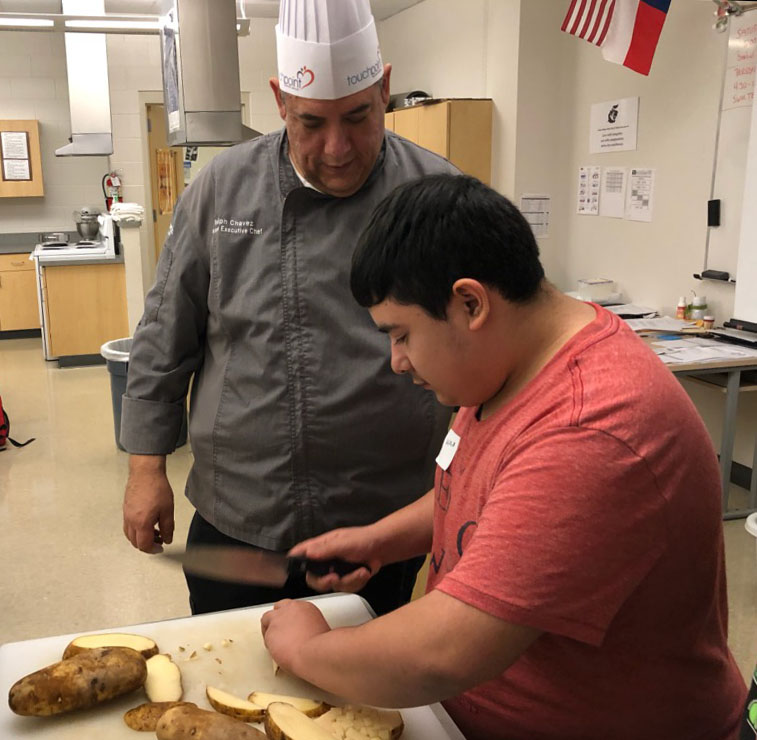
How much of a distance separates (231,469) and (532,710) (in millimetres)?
729

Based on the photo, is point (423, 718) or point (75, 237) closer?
point (423, 718)

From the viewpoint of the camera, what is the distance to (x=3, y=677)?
986 mm

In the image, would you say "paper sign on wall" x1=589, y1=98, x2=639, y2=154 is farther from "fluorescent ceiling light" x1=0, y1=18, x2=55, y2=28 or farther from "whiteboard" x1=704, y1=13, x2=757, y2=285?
"fluorescent ceiling light" x1=0, y1=18, x2=55, y2=28

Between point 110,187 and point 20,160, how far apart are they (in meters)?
0.87

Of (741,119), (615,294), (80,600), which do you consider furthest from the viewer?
(615,294)

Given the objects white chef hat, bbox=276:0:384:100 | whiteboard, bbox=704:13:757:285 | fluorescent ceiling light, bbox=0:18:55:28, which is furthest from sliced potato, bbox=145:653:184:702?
fluorescent ceiling light, bbox=0:18:55:28

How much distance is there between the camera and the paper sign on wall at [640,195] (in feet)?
14.2

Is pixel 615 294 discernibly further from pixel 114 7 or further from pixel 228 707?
pixel 114 7

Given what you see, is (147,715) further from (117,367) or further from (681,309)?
(681,309)

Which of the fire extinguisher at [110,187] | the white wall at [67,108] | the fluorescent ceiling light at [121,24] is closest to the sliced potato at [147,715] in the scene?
the fluorescent ceiling light at [121,24]

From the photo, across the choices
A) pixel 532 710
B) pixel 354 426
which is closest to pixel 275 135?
pixel 354 426

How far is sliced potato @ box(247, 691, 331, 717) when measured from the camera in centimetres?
92

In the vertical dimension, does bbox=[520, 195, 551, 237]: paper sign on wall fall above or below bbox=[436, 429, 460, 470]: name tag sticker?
above

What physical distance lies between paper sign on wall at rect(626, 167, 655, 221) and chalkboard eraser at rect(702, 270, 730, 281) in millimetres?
589
